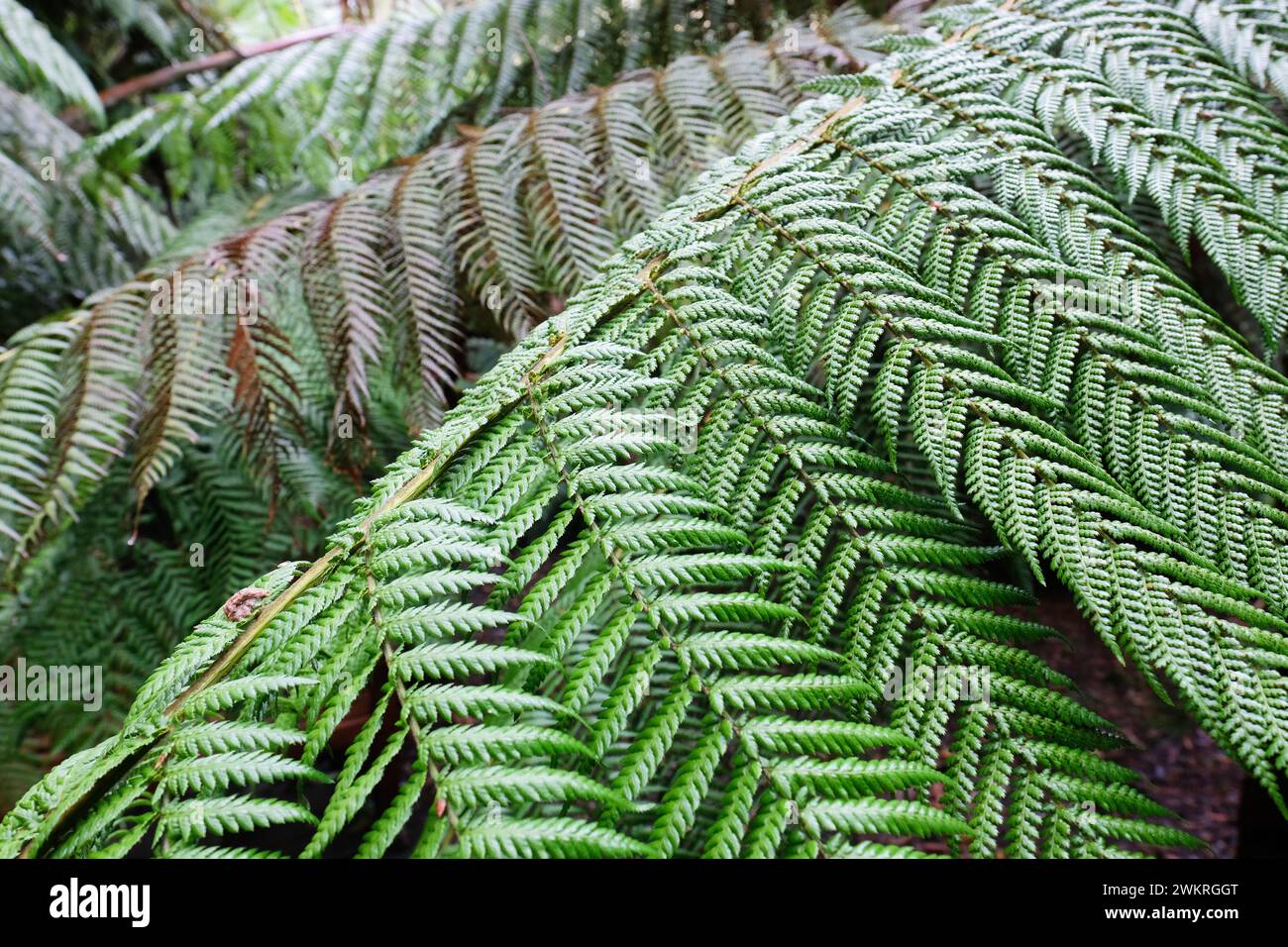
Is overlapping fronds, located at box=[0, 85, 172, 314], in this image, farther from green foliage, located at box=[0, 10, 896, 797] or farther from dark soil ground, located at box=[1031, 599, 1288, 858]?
dark soil ground, located at box=[1031, 599, 1288, 858]

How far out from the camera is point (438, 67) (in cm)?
197

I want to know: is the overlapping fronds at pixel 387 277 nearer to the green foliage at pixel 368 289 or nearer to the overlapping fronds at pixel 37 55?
the green foliage at pixel 368 289

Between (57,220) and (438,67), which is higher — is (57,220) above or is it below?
below

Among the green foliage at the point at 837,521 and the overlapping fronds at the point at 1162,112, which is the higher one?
the overlapping fronds at the point at 1162,112

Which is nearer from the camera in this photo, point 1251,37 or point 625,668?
point 625,668

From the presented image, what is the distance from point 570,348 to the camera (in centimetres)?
89

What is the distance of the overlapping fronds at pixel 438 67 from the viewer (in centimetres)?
187

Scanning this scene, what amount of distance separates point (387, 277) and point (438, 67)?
0.88m

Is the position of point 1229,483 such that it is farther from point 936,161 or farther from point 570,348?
point 570,348
